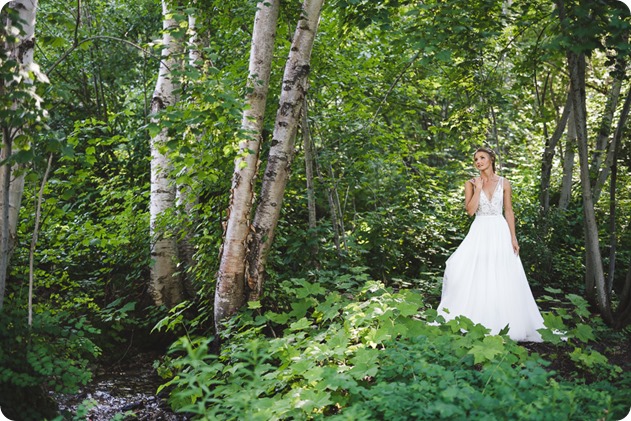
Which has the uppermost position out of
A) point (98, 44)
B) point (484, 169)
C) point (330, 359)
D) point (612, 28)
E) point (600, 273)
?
point (98, 44)

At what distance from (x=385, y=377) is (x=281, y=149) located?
2.47 metres

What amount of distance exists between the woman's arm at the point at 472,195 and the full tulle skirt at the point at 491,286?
14 cm

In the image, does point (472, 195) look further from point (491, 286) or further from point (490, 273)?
point (491, 286)

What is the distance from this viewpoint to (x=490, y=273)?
537cm

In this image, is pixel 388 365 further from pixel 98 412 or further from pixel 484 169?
pixel 484 169

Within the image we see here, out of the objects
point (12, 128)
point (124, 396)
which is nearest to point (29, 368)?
point (12, 128)

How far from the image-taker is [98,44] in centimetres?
862

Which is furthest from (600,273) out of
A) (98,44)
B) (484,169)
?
(98,44)

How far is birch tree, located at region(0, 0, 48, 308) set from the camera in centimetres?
307

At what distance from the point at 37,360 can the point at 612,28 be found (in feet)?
14.0

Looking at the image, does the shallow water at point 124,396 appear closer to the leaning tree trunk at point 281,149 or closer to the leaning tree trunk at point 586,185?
the leaning tree trunk at point 281,149

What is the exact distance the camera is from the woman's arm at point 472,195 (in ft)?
18.8

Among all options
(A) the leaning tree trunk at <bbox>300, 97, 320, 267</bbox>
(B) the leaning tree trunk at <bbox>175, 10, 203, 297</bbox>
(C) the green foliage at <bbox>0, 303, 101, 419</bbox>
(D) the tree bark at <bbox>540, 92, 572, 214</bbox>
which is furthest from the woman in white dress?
(C) the green foliage at <bbox>0, 303, 101, 419</bbox>

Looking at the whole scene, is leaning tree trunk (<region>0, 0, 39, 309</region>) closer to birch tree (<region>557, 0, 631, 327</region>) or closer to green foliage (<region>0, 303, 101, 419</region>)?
green foliage (<region>0, 303, 101, 419</region>)
